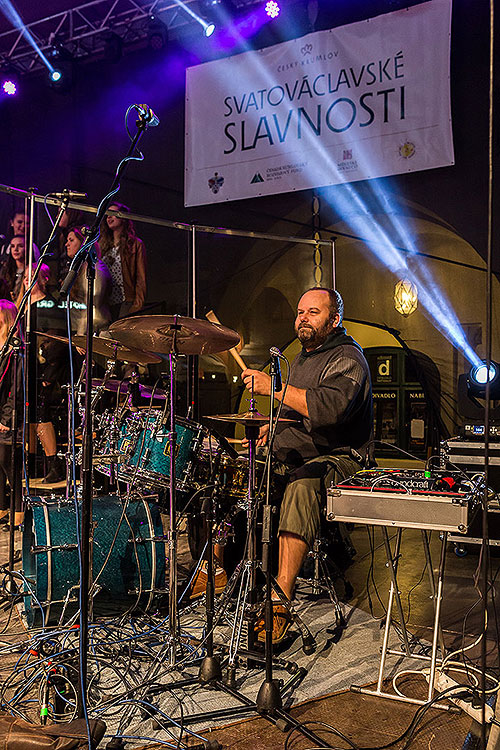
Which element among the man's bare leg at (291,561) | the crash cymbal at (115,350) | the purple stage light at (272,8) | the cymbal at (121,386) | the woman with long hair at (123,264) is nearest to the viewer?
the man's bare leg at (291,561)

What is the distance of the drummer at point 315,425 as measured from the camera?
3211 millimetres

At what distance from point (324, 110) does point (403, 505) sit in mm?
4413

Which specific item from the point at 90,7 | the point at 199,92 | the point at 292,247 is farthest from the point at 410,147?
the point at 90,7

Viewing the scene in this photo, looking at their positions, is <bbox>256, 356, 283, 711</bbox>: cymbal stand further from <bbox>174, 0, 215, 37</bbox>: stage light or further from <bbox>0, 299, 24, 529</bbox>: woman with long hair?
<bbox>174, 0, 215, 37</bbox>: stage light

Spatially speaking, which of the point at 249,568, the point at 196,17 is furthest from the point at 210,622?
the point at 196,17

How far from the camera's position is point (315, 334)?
402 cm

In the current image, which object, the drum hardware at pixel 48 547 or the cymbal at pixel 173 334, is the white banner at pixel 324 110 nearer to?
the cymbal at pixel 173 334

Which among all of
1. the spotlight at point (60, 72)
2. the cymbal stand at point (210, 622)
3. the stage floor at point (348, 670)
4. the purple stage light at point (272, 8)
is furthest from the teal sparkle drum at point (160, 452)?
the spotlight at point (60, 72)

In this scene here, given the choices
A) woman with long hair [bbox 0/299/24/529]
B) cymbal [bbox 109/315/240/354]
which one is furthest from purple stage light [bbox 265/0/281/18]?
cymbal [bbox 109/315/240/354]

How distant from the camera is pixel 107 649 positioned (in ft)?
9.61

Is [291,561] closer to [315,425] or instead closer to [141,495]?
[315,425]

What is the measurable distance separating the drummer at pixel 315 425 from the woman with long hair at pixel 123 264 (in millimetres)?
3411

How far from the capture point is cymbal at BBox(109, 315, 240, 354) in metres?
2.91

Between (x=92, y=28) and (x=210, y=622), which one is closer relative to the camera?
(x=210, y=622)
